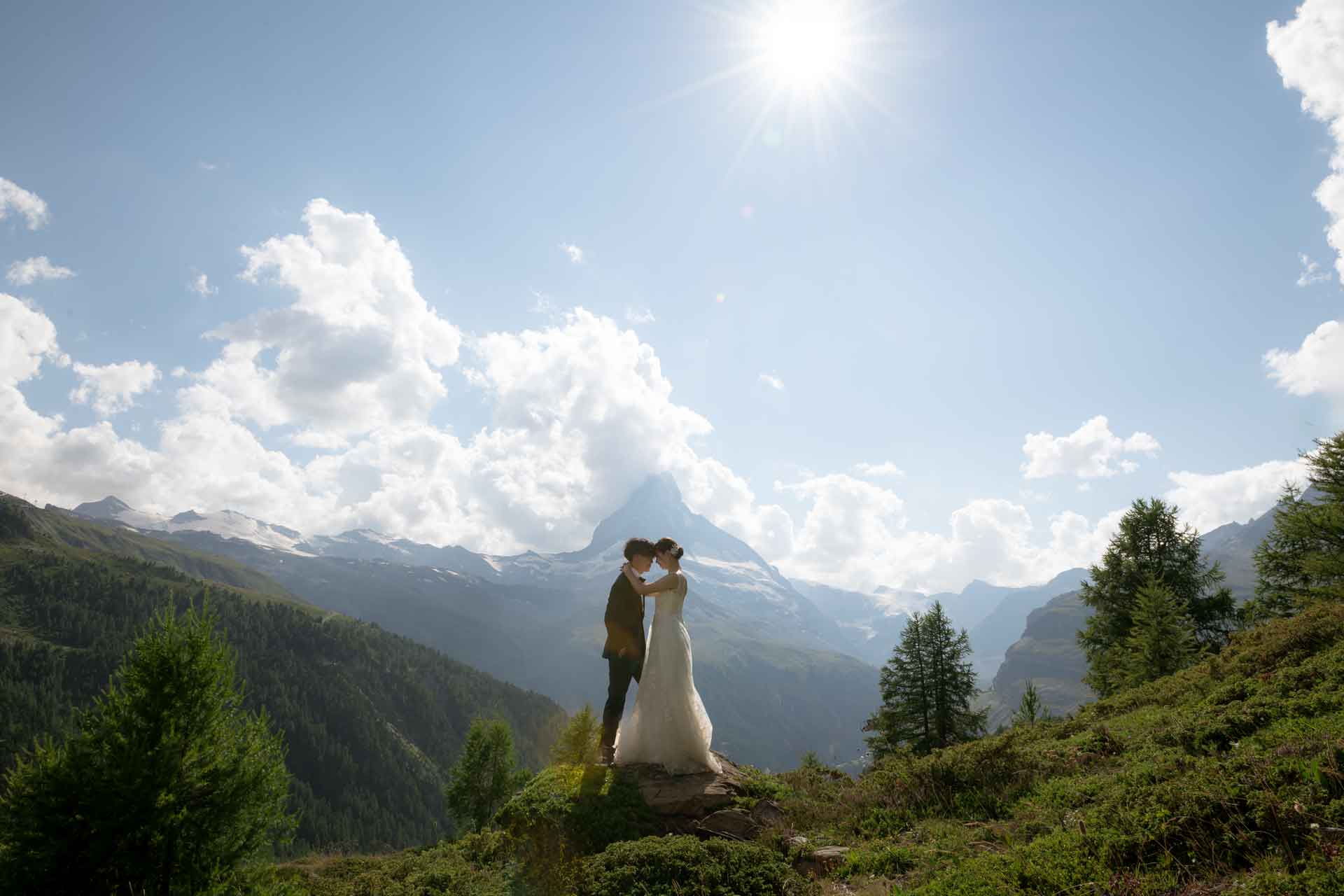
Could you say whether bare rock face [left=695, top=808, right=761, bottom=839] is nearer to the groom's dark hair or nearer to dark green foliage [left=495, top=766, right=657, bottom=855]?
dark green foliage [left=495, top=766, right=657, bottom=855]

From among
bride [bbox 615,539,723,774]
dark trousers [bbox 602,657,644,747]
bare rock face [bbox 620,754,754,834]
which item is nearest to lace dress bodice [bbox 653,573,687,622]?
bride [bbox 615,539,723,774]

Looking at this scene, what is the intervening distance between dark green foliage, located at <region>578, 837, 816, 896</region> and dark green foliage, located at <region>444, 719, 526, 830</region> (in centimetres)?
5765

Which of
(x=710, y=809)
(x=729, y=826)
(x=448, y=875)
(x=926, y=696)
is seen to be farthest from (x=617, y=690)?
(x=926, y=696)

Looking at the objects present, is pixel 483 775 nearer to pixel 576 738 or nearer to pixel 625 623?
pixel 576 738

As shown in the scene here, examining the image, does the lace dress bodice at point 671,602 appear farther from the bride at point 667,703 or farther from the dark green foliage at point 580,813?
the dark green foliage at point 580,813

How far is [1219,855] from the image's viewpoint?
622 cm

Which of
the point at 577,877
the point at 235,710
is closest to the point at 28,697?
the point at 235,710

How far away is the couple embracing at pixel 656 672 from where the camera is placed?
12.0 meters

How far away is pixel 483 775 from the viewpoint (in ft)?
195

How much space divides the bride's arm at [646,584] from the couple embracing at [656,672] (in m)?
0.02

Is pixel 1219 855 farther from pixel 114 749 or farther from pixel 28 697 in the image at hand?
pixel 28 697

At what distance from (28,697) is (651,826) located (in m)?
235

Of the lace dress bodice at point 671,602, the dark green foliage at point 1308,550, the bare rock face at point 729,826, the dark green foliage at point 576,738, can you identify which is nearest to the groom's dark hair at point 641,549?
the lace dress bodice at point 671,602

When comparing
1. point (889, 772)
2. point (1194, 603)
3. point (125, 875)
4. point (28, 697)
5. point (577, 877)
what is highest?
point (1194, 603)
